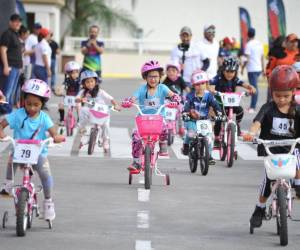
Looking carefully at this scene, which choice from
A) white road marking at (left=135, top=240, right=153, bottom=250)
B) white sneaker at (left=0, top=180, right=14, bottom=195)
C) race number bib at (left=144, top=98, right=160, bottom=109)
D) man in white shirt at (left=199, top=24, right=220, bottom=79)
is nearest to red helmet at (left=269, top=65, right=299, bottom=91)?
white road marking at (left=135, top=240, right=153, bottom=250)

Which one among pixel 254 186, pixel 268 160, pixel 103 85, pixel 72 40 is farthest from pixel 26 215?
pixel 72 40

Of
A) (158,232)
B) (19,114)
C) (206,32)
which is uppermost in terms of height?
(206,32)

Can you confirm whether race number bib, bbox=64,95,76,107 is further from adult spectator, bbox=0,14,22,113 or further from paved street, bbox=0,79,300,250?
paved street, bbox=0,79,300,250

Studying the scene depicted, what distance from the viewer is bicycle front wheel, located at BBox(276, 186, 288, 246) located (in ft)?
35.1

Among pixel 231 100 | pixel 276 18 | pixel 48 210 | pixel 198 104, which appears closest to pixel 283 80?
pixel 48 210

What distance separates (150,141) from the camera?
588 inches

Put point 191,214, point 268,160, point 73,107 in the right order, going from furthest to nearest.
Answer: point 73,107 → point 191,214 → point 268,160

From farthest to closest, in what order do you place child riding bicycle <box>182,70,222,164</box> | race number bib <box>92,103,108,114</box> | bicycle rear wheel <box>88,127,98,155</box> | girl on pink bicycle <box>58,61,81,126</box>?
girl on pink bicycle <box>58,61,81,126</box> → race number bib <box>92,103,108,114</box> → bicycle rear wheel <box>88,127,98,155</box> → child riding bicycle <box>182,70,222,164</box>

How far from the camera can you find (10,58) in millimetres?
24203

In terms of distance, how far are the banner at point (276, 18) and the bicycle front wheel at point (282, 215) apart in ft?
86.8

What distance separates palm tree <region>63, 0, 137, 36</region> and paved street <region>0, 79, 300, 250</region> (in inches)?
1420

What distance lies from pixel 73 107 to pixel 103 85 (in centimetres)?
1956

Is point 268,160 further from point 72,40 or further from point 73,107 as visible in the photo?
point 72,40


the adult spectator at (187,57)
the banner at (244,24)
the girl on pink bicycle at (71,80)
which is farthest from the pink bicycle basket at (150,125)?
the banner at (244,24)
